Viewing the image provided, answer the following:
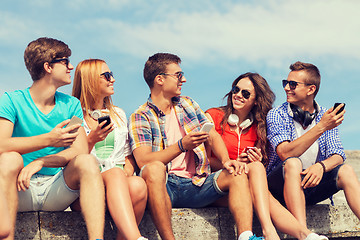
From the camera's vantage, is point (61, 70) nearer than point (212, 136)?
Yes

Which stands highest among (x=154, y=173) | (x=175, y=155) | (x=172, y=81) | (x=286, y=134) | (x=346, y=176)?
(x=172, y=81)

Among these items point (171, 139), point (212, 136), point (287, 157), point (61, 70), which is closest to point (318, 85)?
point (287, 157)

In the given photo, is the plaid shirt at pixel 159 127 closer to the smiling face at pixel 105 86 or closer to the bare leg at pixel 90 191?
the smiling face at pixel 105 86

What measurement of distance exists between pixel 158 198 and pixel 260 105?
2.10 meters

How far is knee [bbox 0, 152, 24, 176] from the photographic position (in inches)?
179

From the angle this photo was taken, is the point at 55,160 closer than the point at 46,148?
Yes

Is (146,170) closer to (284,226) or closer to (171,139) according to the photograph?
(171,139)

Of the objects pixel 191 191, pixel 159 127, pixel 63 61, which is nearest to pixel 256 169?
pixel 191 191

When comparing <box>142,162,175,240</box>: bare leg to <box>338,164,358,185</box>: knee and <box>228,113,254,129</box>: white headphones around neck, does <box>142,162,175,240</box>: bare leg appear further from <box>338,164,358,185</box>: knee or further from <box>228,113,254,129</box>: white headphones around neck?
<box>338,164,358,185</box>: knee

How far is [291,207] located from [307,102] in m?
1.46

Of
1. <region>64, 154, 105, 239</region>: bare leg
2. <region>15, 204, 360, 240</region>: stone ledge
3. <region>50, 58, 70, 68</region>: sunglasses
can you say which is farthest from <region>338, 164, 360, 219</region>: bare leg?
<region>50, 58, 70, 68</region>: sunglasses

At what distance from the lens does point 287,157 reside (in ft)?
19.5

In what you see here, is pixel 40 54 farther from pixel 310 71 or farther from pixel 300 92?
pixel 310 71

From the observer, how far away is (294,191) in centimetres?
556
